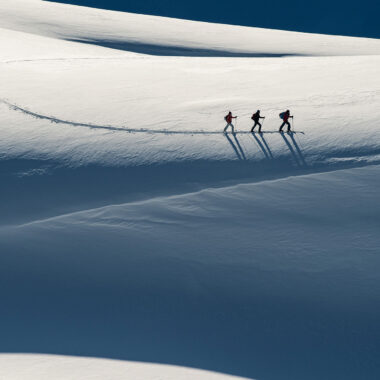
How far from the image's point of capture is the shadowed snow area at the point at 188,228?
13.9 metres

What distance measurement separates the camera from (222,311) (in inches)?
576

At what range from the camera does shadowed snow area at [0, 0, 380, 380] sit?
13.9m

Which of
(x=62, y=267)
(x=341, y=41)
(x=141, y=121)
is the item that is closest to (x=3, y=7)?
(x=341, y=41)

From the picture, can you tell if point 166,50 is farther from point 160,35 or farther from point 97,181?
point 97,181

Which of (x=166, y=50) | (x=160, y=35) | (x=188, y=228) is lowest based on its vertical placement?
(x=188, y=228)

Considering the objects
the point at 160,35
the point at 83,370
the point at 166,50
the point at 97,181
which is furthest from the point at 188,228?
the point at 160,35

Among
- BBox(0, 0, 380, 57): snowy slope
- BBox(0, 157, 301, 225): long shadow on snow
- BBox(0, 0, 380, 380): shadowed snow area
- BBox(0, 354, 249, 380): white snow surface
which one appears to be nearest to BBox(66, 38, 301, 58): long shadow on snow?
BBox(0, 0, 380, 57): snowy slope

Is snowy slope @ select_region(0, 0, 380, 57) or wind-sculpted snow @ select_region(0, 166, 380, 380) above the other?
snowy slope @ select_region(0, 0, 380, 57)

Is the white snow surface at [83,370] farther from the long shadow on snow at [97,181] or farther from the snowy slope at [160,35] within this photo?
the snowy slope at [160,35]

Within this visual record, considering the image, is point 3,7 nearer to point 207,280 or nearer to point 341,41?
point 341,41

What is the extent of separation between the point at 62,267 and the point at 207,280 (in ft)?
11.4

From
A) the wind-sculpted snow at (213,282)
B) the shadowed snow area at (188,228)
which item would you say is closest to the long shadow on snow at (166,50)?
the shadowed snow area at (188,228)

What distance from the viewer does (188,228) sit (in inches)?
658

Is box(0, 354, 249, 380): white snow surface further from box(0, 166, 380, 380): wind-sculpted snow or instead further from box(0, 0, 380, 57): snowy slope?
box(0, 0, 380, 57): snowy slope
